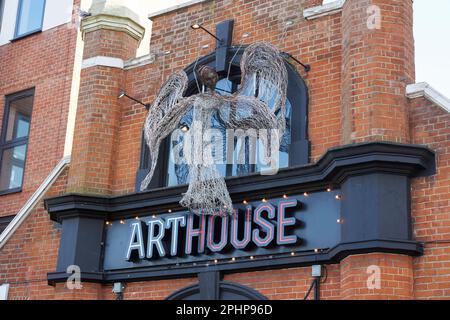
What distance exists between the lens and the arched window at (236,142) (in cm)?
1179

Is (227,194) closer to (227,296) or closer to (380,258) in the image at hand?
(227,296)

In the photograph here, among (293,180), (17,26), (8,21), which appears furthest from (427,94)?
(8,21)

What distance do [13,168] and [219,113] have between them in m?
5.88

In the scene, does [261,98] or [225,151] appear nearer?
[261,98]

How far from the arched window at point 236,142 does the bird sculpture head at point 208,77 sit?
26 centimetres

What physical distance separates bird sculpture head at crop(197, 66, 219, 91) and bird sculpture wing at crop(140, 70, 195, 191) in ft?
1.14

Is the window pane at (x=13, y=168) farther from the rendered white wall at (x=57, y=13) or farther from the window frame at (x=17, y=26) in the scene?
the rendered white wall at (x=57, y=13)

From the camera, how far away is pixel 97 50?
46.7 ft

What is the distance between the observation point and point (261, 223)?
1150 cm

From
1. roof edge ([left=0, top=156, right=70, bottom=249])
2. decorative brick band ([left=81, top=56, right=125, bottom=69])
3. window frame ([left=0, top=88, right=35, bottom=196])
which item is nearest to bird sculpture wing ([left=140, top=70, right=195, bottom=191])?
decorative brick band ([left=81, top=56, right=125, bottom=69])

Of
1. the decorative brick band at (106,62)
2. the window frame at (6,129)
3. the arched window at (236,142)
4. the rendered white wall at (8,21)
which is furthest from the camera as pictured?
the rendered white wall at (8,21)

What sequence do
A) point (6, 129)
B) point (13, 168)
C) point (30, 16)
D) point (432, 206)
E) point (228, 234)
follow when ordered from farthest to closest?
point (30, 16) < point (6, 129) < point (13, 168) < point (228, 234) < point (432, 206)

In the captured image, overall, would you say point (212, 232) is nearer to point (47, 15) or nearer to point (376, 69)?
point (376, 69)
